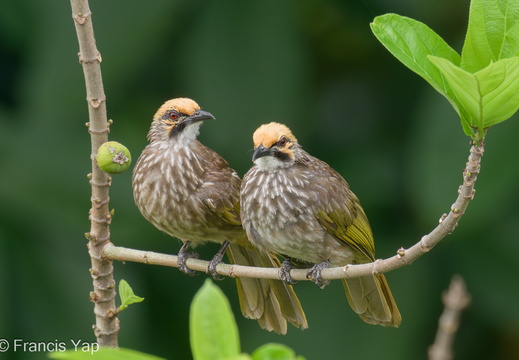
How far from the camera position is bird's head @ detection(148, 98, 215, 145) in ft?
14.5

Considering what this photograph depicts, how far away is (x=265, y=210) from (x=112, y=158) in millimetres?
1138

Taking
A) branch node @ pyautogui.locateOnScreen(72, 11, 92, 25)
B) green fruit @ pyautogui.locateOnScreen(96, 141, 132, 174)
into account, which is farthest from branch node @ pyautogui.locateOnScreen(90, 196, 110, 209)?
branch node @ pyautogui.locateOnScreen(72, 11, 92, 25)

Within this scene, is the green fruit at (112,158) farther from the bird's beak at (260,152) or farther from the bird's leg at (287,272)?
the bird's leg at (287,272)

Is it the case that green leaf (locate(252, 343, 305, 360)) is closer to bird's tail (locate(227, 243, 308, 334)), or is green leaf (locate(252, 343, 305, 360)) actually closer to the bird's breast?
the bird's breast

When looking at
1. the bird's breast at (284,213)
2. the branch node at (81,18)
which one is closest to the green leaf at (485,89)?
the branch node at (81,18)

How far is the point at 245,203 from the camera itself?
4.06m

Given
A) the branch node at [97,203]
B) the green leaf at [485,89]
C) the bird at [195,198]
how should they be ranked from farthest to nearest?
the bird at [195,198] → the branch node at [97,203] → the green leaf at [485,89]

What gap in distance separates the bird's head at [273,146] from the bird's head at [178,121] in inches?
18.0

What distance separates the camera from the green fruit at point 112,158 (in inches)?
117

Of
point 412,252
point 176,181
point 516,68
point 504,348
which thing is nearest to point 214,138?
point 176,181

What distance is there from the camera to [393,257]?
8.93ft

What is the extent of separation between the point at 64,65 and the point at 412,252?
10.1 feet

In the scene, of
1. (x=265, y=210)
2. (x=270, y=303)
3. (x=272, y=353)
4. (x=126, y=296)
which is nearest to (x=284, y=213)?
(x=265, y=210)

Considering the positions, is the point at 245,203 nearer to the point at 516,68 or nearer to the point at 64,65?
the point at 64,65
